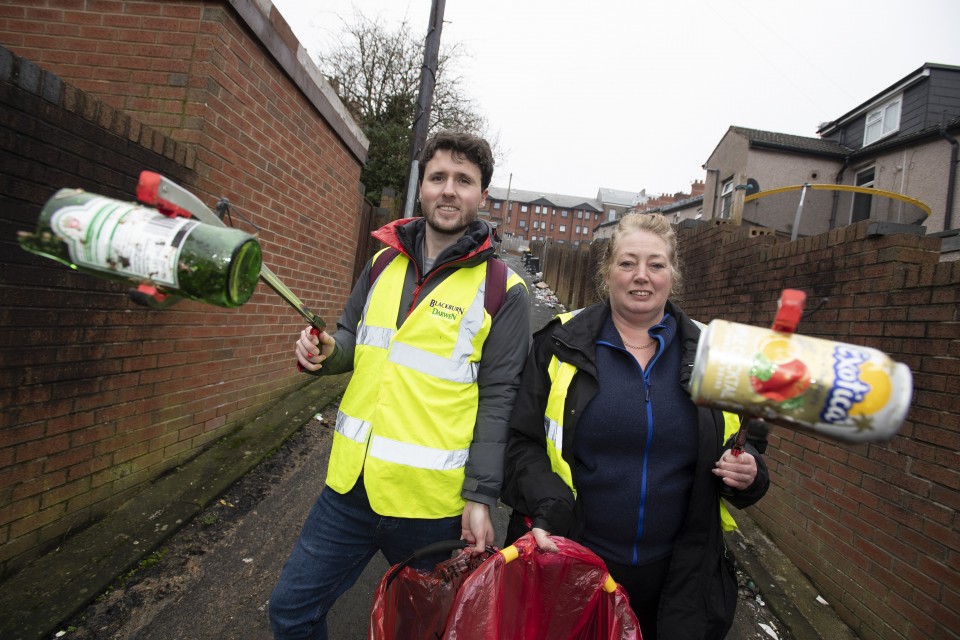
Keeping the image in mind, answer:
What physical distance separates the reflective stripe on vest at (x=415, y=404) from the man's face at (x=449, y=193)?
0.64 feet

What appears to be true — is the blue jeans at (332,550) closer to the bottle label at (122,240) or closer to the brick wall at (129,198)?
the bottle label at (122,240)

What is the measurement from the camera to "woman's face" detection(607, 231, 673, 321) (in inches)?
67.7

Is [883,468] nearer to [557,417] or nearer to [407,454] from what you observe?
[557,417]

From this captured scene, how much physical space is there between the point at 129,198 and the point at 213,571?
79.4 inches

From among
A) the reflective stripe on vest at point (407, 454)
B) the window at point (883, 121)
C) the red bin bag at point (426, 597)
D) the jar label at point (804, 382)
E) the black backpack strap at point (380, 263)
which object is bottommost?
the red bin bag at point (426, 597)

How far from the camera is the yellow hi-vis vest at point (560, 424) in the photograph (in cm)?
163

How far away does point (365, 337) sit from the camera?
1.71 metres

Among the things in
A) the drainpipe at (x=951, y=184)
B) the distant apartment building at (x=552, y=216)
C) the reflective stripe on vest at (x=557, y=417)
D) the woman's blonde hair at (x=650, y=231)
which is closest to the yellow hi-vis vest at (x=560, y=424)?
the reflective stripe on vest at (x=557, y=417)

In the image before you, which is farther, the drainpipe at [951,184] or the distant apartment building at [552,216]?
the distant apartment building at [552,216]

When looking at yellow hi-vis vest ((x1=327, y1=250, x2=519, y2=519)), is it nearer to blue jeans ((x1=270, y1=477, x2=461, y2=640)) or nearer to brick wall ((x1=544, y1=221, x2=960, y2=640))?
blue jeans ((x1=270, y1=477, x2=461, y2=640))

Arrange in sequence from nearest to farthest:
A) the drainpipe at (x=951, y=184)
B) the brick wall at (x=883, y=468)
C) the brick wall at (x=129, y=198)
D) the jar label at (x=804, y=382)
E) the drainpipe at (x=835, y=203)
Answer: the jar label at (x=804, y=382), the brick wall at (x=129, y=198), the brick wall at (x=883, y=468), the drainpipe at (x=951, y=184), the drainpipe at (x=835, y=203)

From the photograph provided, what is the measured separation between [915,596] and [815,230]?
60.3 feet

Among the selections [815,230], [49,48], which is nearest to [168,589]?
[49,48]

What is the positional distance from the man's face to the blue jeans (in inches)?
37.2
